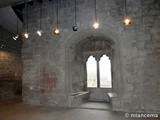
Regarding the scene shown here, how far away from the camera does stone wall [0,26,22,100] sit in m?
7.84

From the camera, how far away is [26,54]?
6141mm

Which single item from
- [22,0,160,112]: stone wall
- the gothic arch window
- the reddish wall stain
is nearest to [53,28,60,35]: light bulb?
[22,0,160,112]: stone wall

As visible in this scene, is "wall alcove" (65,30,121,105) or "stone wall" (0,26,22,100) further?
"stone wall" (0,26,22,100)

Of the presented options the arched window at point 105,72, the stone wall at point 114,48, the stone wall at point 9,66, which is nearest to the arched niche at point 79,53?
the stone wall at point 114,48

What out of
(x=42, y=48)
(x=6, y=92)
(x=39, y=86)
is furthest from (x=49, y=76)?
(x=6, y=92)

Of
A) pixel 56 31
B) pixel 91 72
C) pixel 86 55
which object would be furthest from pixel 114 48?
pixel 56 31

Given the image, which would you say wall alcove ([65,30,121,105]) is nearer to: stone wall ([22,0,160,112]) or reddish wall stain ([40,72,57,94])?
stone wall ([22,0,160,112])

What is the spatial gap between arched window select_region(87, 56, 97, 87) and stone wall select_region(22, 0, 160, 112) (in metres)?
0.69

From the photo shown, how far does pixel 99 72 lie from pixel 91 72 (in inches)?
14.8

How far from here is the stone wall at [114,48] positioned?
444 centimetres

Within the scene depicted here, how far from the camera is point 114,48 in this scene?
5.43 meters

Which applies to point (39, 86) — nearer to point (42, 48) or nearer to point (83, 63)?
point (42, 48)

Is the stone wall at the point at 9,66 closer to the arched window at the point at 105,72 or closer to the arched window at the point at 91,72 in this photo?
the arched window at the point at 91,72

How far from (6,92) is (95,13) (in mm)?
6292
